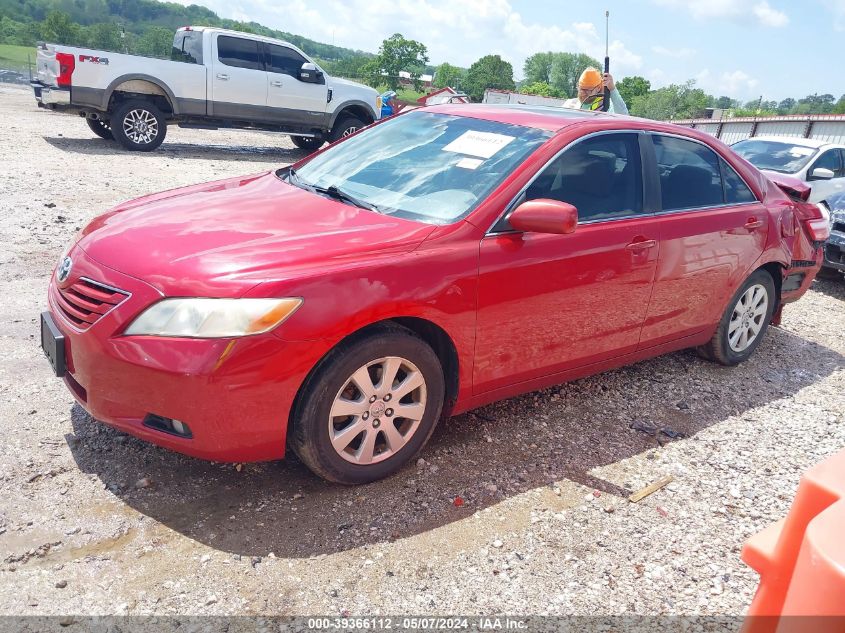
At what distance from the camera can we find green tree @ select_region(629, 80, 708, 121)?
104906mm

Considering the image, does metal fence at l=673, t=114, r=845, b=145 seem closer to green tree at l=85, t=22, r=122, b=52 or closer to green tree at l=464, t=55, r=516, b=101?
green tree at l=85, t=22, r=122, b=52

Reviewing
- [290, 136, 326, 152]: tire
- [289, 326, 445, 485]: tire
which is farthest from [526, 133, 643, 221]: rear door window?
[290, 136, 326, 152]: tire

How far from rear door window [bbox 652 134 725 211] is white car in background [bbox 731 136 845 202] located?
20.8 ft

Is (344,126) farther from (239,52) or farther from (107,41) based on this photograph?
(107,41)

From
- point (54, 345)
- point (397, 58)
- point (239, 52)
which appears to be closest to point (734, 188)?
point (54, 345)

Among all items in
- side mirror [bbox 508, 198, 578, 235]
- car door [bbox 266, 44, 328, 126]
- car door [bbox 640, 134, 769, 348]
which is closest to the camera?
side mirror [bbox 508, 198, 578, 235]

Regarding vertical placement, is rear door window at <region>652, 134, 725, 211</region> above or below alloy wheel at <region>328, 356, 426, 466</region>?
above

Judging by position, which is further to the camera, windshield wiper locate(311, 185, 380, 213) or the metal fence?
the metal fence

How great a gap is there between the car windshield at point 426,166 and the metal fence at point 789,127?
21866 millimetres

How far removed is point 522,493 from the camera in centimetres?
317

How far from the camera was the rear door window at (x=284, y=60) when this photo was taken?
1267 centimetres

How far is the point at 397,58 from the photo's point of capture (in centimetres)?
10931

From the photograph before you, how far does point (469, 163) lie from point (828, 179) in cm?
886

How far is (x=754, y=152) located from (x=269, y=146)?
1008 cm
